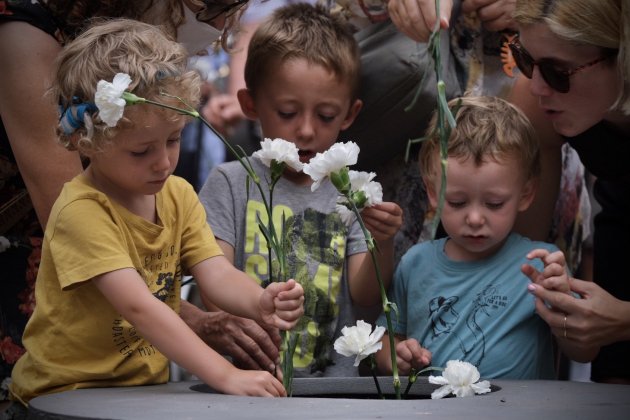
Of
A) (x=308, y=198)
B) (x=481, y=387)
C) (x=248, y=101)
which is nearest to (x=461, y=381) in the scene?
(x=481, y=387)

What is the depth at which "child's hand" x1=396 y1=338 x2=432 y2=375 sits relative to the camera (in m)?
2.95

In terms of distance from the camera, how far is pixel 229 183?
340cm

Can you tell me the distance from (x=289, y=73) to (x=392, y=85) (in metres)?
0.34

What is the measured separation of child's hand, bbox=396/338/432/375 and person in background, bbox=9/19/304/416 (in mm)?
490

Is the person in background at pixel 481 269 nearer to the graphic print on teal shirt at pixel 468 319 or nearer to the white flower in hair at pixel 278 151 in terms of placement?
the graphic print on teal shirt at pixel 468 319

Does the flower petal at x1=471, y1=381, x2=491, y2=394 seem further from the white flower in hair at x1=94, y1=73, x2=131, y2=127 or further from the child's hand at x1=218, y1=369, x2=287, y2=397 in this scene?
the white flower in hair at x1=94, y1=73, x2=131, y2=127

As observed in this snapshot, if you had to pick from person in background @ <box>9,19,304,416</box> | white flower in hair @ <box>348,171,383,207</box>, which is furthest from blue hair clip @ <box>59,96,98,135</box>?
white flower in hair @ <box>348,171,383,207</box>

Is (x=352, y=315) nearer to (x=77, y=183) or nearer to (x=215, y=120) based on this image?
(x=77, y=183)

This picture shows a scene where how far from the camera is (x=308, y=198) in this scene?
11.2 feet

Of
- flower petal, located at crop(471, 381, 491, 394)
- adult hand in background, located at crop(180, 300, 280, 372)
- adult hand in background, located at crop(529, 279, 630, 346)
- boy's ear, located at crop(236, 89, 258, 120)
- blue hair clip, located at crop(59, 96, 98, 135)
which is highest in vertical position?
blue hair clip, located at crop(59, 96, 98, 135)

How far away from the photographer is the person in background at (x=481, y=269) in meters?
3.10

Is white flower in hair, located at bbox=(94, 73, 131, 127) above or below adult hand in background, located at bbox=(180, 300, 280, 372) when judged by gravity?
above

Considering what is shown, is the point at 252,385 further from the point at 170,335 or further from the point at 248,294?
the point at 248,294

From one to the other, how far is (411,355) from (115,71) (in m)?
1.07
